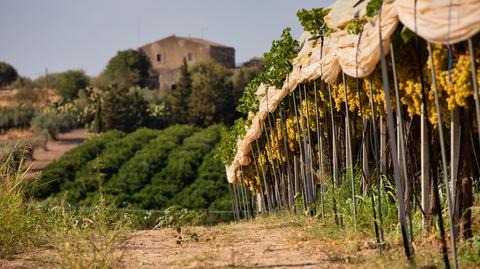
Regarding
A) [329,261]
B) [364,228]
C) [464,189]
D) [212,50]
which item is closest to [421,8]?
[464,189]

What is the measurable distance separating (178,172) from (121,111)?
15.5m

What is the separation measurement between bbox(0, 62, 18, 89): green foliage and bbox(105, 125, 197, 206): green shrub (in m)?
50.5

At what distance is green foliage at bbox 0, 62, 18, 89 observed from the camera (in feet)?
293

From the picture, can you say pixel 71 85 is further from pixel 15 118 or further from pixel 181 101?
pixel 181 101

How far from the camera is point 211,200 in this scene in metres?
35.0

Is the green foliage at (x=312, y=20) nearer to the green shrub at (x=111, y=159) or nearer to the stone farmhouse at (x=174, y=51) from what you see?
the green shrub at (x=111, y=159)

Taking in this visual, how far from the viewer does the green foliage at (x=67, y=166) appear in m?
36.7

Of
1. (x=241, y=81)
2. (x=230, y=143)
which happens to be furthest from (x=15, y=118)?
(x=230, y=143)

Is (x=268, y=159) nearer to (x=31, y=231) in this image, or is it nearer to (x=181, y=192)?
(x=31, y=231)

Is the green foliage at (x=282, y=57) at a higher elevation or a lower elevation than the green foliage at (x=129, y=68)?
lower

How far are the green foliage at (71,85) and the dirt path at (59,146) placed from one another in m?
12.2

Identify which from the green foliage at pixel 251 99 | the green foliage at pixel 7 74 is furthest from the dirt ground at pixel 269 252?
the green foliage at pixel 7 74

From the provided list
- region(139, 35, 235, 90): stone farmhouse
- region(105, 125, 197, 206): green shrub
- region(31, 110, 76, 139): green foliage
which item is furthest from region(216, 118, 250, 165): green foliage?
region(139, 35, 235, 90): stone farmhouse

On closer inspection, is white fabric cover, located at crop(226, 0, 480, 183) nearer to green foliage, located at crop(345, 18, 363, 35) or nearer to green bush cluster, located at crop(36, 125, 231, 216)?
green foliage, located at crop(345, 18, 363, 35)
